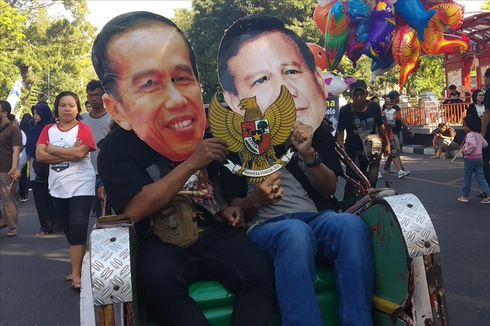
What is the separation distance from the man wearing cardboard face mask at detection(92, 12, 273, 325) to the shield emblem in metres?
0.19

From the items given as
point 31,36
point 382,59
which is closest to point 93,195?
point 382,59

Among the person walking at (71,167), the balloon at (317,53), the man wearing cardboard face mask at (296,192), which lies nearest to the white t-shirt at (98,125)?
the person walking at (71,167)

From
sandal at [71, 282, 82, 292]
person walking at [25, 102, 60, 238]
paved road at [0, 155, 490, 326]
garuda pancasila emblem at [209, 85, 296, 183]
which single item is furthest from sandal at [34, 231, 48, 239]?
garuda pancasila emblem at [209, 85, 296, 183]

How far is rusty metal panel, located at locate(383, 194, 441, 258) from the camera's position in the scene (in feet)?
7.13

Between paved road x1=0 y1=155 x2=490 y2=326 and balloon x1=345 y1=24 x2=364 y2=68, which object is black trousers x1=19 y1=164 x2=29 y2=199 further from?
balloon x1=345 y1=24 x2=364 y2=68

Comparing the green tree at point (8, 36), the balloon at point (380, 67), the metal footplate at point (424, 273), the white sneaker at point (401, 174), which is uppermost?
the green tree at point (8, 36)

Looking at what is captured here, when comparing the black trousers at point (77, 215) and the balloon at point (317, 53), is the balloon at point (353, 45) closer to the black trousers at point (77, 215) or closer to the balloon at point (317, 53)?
the balloon at point (317, 53)

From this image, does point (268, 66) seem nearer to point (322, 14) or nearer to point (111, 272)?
point (111, 272)

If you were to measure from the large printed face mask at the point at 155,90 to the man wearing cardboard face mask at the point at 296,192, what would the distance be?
250 mm

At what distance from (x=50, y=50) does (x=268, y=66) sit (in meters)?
30.3

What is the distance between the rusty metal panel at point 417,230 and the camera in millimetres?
2172

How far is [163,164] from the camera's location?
8.78ft

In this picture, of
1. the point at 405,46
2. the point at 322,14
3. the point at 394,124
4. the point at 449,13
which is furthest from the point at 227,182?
the point at 394,124

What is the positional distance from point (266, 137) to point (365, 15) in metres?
7.88
